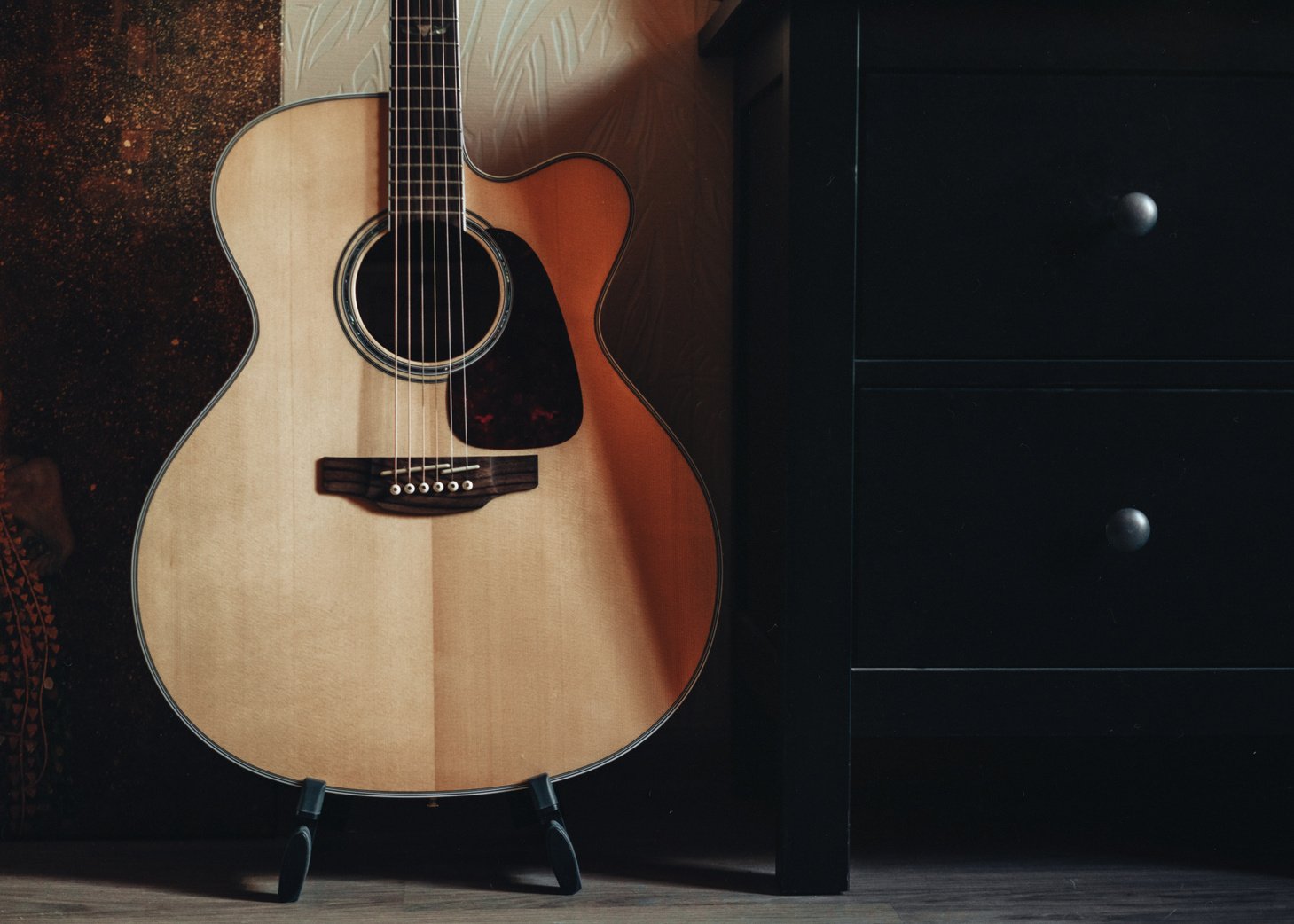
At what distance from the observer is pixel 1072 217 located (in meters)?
0.79

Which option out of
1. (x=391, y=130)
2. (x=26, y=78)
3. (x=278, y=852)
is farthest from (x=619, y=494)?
(x=26, y=78)

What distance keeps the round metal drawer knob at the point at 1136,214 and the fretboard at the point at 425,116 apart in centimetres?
51

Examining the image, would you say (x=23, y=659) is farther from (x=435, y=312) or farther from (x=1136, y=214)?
(x=1136, y=214)

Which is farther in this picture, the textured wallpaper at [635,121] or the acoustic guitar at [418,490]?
the textured wallpaper at [635,121]

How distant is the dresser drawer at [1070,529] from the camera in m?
0.80

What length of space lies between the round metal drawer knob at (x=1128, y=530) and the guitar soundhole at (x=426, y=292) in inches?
19.8

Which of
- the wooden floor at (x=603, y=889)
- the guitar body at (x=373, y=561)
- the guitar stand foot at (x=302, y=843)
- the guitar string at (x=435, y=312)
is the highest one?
the guitar string at (x=435, y=312)

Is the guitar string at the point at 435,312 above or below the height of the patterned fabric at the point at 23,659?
above

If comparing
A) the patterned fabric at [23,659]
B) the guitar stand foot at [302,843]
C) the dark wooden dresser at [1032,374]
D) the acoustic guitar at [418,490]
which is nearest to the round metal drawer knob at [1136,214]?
the dark wooden dresser at [1032,374]

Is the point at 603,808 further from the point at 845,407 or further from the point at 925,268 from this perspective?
the point at 925,268

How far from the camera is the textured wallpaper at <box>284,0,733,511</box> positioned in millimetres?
1049

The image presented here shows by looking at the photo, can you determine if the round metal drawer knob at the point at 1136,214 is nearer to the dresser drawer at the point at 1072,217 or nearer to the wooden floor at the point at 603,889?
the dresser drawer at the point at 1072,217

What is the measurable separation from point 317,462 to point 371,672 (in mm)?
172

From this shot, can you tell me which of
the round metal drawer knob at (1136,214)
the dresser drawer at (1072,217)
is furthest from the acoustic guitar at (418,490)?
the round metal drawer knob at (1136,214)
